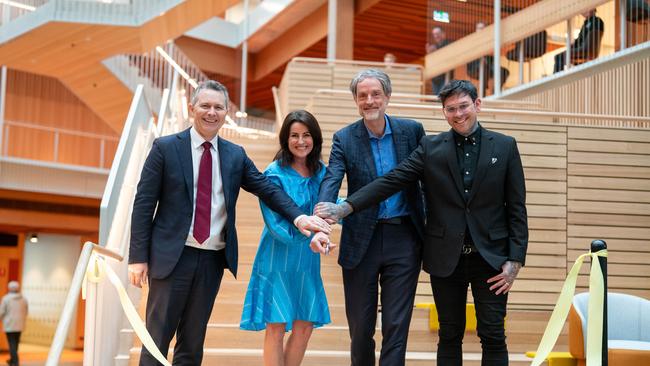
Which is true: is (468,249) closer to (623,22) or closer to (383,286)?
(383,286)

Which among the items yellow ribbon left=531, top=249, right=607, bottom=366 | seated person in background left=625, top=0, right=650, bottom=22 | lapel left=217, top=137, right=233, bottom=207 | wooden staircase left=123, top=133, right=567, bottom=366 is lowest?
wooden staircase left=123, top=133, right=567, bottom=366

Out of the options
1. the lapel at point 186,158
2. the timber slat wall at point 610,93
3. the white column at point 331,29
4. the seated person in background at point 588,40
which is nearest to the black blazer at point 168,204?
the lapel at point 186,158

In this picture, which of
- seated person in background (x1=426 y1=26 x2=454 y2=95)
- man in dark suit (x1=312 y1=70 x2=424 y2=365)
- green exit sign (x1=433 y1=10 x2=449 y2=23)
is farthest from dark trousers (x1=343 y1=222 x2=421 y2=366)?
green exit sign (x1=433 y1=10 x2=449 y2=23)

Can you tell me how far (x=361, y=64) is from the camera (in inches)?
510

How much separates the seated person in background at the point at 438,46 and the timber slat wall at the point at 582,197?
242 inches

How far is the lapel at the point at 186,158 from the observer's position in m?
3.37

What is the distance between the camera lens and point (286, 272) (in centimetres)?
381

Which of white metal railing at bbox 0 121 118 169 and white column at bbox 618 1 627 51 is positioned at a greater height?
white column at bbox 618 1 627 51

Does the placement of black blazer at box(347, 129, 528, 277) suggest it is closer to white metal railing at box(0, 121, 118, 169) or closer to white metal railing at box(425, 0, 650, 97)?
white metal railing at box(425, 0, 650, 97)

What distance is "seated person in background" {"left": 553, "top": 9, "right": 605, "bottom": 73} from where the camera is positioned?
9867 millimetres

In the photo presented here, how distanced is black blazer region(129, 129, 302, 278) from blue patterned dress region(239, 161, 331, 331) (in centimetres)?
35

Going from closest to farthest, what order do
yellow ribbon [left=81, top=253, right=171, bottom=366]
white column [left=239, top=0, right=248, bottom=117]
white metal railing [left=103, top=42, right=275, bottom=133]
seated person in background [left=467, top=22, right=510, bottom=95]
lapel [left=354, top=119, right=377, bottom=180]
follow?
1. yellow ribbon [left=81, top=253, right=171, bottom=366]
2. lapel [left=354, top=119, right=377, bottom=180]
3. seated person in background [left=467, top=22, right=510, bottom=95]
4. white metal railing [left=103, top=42, right=275, bottom=133]
5. white column [left=239, top=0, right=248, bottom=117]

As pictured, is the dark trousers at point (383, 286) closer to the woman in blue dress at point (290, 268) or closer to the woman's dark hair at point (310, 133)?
the woman in blue dress at point (290, 268)

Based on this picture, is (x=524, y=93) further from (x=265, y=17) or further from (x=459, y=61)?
(x=265, y=17)
